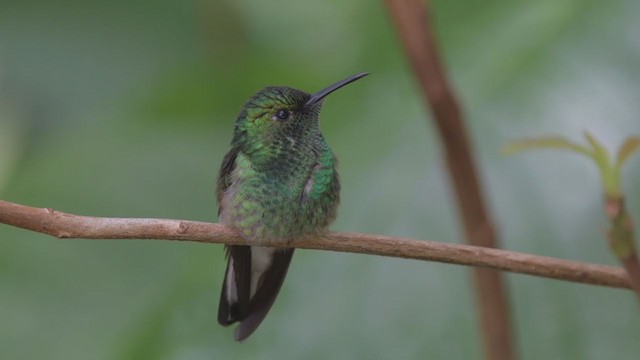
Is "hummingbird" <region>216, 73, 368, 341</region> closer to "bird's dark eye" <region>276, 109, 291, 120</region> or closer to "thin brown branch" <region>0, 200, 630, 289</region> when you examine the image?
"bird's dark eye" <region>276, 109, 291, 120</region>

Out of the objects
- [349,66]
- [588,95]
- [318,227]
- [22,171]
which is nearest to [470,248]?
[318,227]

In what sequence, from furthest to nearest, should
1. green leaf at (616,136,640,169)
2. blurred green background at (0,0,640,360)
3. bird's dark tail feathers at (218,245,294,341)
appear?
1. blurred green background at (0,0,640,360)
2. bird's dark tail feathers at (218,245,294,341)
3. green leaf at (616,136,640,169)

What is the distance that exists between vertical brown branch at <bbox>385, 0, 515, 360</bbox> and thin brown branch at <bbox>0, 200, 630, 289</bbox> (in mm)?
51

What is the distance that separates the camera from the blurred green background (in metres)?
1.39

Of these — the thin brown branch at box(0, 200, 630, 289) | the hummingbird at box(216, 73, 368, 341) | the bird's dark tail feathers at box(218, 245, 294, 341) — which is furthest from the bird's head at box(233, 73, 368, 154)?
the thin brown branch at box(0, 200, 630, 289)

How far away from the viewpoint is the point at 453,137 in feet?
3.03

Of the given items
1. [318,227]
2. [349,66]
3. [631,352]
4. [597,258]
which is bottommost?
[631,352]

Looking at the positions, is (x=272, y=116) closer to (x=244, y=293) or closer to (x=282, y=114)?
(x=282, y=114)

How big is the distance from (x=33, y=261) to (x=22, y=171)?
21cm

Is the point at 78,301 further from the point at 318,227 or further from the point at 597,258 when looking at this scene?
the point at 597,258

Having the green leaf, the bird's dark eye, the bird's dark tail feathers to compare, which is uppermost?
the bird's dark eye

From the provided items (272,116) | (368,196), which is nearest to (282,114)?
(272,116)

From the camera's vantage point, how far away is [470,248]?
36.6 inches

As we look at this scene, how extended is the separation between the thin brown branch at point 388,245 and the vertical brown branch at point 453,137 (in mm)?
51
